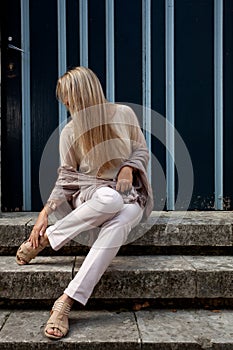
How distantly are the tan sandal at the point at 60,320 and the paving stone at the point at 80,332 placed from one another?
0.02 meters

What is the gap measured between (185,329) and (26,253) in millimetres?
832

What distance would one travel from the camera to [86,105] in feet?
6.51

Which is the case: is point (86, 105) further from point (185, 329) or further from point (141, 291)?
point (185, 329)

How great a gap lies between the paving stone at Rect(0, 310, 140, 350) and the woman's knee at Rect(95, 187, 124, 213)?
49 cm

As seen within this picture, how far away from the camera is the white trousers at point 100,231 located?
5.98 feet

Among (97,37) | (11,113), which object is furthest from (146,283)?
(97,37)

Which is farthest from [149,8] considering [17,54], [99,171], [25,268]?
[25,268]

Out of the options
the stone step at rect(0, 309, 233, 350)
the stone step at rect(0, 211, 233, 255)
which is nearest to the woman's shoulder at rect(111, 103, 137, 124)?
the stone step at rect(0, 211, 233, 255)

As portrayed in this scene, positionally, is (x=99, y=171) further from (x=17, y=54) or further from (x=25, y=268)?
(x=17, y=54)

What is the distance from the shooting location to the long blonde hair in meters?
1.97

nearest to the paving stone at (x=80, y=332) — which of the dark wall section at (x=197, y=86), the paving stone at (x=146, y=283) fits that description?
the paving stone at (x=146, y=283)

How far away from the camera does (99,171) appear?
7.06ft

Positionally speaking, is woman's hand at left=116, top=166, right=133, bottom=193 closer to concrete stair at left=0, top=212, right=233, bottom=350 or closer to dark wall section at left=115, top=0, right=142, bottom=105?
concrete stair at left=0, top=212, right=233, bottom=350

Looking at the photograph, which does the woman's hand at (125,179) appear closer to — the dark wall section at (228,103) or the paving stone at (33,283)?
the paving stone at (33,283)
